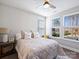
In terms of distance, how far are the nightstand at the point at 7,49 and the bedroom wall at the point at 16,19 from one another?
0.92 meters

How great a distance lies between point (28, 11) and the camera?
16.3ft

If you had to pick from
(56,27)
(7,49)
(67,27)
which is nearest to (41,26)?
(56,27)

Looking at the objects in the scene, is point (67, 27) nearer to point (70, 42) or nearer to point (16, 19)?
point (70, 42)

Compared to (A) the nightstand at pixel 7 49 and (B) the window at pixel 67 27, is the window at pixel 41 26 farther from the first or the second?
(A) the nightstand at pixel 7 49

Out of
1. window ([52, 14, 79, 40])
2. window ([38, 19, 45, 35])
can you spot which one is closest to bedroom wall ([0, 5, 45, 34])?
window ([38, 19, 45, 35])

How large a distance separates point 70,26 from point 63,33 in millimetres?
648

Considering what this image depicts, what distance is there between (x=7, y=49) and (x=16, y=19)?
1755 millimetres

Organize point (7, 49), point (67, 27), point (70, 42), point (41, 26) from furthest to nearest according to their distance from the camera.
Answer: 1. point (41, 26)
2. point (67, 27)
3. point (70, 42)
4. point (7, 49)

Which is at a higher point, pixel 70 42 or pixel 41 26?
pixel 41 26

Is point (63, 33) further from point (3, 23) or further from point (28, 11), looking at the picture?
point (3, 23)

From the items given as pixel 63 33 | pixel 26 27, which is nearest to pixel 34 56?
pixel 26 27

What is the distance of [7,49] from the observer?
3.41m

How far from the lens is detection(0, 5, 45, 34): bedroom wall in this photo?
3938 mm

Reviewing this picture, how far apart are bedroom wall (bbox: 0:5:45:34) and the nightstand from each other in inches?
36.0
